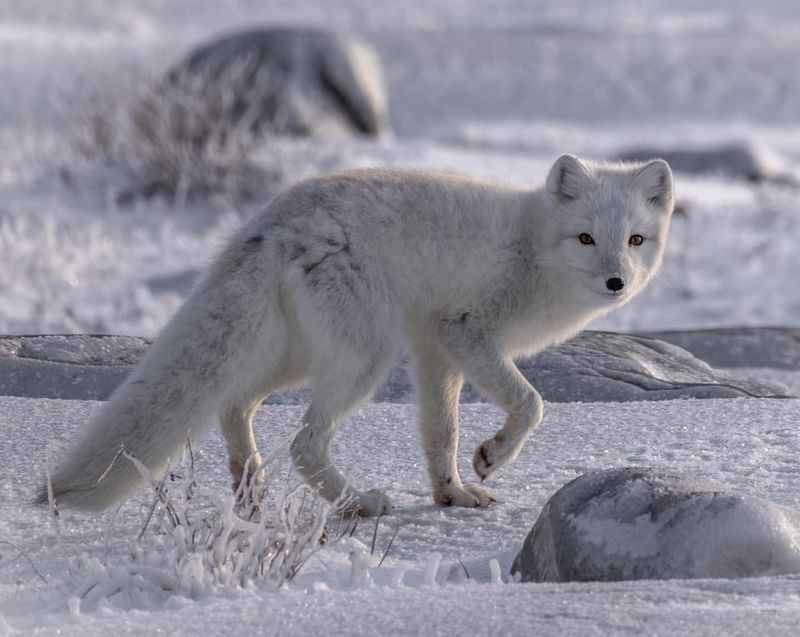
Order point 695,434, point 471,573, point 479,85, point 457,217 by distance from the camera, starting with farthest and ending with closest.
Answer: point 479,85
point 695,434
point 457,217
point 471,573

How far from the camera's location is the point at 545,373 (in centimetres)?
505

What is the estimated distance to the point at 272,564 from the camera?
2.71 meters

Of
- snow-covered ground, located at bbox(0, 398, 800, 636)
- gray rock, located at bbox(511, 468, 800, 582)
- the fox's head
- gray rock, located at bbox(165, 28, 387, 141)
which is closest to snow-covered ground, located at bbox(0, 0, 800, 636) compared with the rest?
snow-covered ground, located at bbox(0, 398, 800, 636)

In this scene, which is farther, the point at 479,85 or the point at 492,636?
the point at 479,85

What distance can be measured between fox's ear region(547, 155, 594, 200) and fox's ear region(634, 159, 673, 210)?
17 cm

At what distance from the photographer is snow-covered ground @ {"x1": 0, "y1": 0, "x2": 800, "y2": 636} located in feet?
8.17

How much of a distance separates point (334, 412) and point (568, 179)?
1.01 metres

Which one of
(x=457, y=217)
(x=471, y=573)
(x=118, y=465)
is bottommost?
(x=471, y=573)

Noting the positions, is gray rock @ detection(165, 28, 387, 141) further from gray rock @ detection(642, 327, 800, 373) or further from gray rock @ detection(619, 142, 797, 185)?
gray rock @ detection(642, 327, 800, 373)

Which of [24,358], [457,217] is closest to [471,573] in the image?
[457,217]

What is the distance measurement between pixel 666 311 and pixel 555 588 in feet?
20.9

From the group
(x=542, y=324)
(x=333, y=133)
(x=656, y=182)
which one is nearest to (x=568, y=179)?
(x=656, y=182)

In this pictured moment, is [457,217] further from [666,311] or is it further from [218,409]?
[666,311]

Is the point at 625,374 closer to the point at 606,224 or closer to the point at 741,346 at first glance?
the point at 606,224
